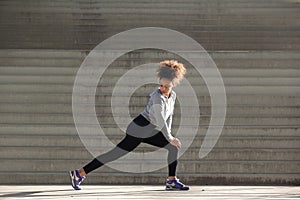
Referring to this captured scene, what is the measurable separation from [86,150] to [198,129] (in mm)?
1373

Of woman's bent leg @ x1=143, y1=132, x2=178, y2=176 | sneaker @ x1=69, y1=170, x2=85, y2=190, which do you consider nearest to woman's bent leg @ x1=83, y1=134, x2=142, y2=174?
woman's bent leg @ x1=143, y1=132, x2=178, y2=176

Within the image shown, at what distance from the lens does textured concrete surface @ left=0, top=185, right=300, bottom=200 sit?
725 centimetres

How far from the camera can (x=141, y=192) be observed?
25.3 feet

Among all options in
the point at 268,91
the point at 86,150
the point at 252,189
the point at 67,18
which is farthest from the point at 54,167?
the point at 67,18

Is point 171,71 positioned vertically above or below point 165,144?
above

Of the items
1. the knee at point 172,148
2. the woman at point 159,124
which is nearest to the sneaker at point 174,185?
the woman at point 159,124

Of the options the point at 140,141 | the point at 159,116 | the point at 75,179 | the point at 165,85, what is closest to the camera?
the point at 159,116

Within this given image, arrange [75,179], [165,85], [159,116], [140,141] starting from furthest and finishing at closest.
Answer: [75,179]
[140,141]
[165,85]
[159,116]

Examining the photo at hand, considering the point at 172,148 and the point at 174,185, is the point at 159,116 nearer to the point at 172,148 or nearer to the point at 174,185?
the point at 172,148

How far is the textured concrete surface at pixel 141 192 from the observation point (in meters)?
7.25

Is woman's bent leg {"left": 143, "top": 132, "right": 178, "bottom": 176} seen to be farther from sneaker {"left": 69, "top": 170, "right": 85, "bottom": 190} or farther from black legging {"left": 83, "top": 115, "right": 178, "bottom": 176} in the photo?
sneaker {"left": 69, "top": 170, "right": 85, "bottom": 190}

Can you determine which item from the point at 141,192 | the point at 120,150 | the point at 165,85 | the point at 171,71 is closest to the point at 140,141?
the point at 120,150

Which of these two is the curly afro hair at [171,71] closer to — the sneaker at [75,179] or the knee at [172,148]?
the knee at [172,148]

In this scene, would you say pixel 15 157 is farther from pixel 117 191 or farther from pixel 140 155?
pixel 117 191
